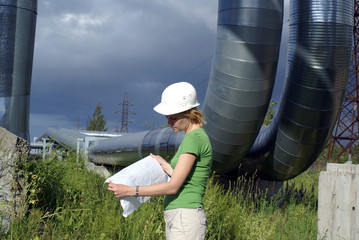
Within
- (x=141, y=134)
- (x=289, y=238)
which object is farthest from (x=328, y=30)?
(x=141, y=134)

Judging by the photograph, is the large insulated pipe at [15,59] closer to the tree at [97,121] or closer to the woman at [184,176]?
the woman at [184,176]

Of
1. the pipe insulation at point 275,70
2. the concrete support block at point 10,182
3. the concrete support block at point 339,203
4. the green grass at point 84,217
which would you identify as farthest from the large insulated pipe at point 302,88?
the concrete support block at point 10,182

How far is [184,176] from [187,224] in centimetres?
30

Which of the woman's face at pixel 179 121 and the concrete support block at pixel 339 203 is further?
the concrete support block at pixel 339 203

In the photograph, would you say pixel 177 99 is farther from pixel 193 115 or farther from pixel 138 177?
pixel 138 177

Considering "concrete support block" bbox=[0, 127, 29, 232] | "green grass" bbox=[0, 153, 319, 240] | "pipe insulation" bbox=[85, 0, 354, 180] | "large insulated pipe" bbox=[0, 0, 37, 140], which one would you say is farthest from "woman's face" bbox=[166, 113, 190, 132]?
"pipe insulation" bbox=[85, 0, 354, 180]

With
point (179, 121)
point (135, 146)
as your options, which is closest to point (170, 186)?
point (179, 121)

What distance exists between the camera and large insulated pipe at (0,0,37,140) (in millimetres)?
5305

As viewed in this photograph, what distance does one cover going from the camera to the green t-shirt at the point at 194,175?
240 centimetres

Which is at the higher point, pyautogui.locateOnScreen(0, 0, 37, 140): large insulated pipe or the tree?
pyautogui.locateOnScreen(0, 0, 37, 140): large insulated pipe

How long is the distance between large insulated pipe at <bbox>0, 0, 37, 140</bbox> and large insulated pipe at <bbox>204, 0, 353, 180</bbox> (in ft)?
9.31

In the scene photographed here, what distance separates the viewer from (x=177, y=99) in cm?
242

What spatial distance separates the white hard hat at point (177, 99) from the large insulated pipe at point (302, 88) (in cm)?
368

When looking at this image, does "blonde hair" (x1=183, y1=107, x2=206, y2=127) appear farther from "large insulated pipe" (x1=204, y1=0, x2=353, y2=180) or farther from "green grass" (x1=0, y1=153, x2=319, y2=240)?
"large insulated pipe" (x1=204, y1=0, x2=353, y2=180)
